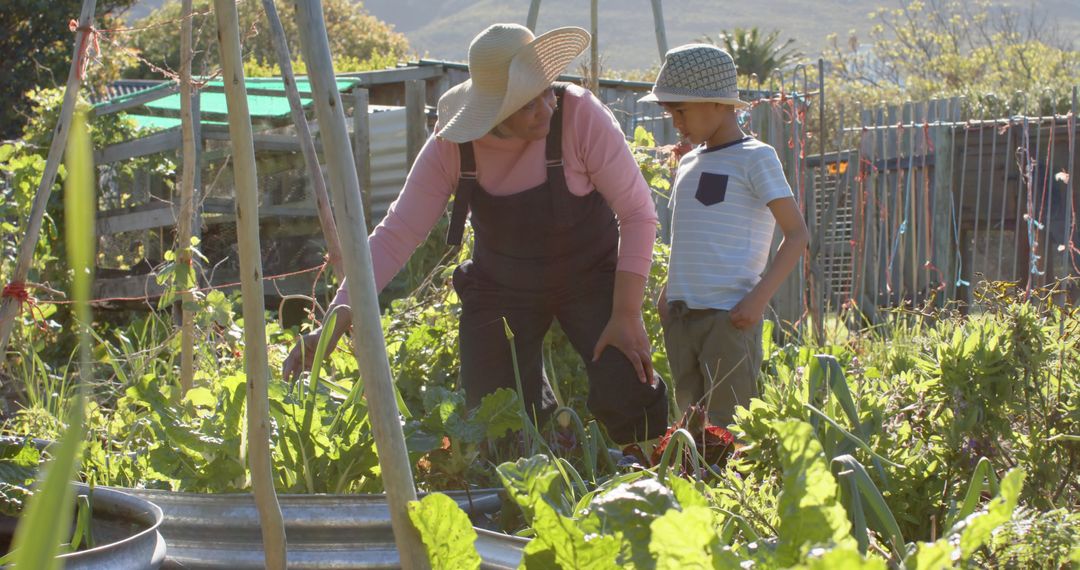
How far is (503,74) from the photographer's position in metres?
2.52

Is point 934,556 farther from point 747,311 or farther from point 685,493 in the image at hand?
point 747,311

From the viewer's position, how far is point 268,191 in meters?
7.94

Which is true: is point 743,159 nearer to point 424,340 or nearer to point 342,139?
point 424,340

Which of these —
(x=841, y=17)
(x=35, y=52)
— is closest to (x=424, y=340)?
(x=35, y=52)

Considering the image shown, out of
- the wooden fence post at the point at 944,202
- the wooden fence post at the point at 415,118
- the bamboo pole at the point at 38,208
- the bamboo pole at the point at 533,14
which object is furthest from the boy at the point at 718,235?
the wooden fence post at the point at 415,118

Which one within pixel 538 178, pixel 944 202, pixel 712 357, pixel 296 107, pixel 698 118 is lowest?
pixel 944 202

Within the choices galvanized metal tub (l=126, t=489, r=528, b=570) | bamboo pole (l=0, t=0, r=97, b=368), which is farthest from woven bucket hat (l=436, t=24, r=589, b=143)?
galvanized metal tub (l=126, t=489, r=528, b=570)

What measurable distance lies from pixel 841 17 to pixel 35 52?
109501 millimetres

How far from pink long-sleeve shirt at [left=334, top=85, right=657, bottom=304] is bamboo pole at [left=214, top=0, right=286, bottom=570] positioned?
132cm

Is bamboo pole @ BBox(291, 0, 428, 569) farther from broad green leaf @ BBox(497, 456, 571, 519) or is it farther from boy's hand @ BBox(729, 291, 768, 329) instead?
boy's hand @ BBox(729, 291, 768, 329)

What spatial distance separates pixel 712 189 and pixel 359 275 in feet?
6.14

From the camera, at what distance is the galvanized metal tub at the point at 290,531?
1.39 meters

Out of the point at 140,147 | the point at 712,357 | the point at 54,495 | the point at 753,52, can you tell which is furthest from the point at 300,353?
the point at 753,52

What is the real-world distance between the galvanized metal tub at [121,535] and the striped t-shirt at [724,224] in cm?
172
